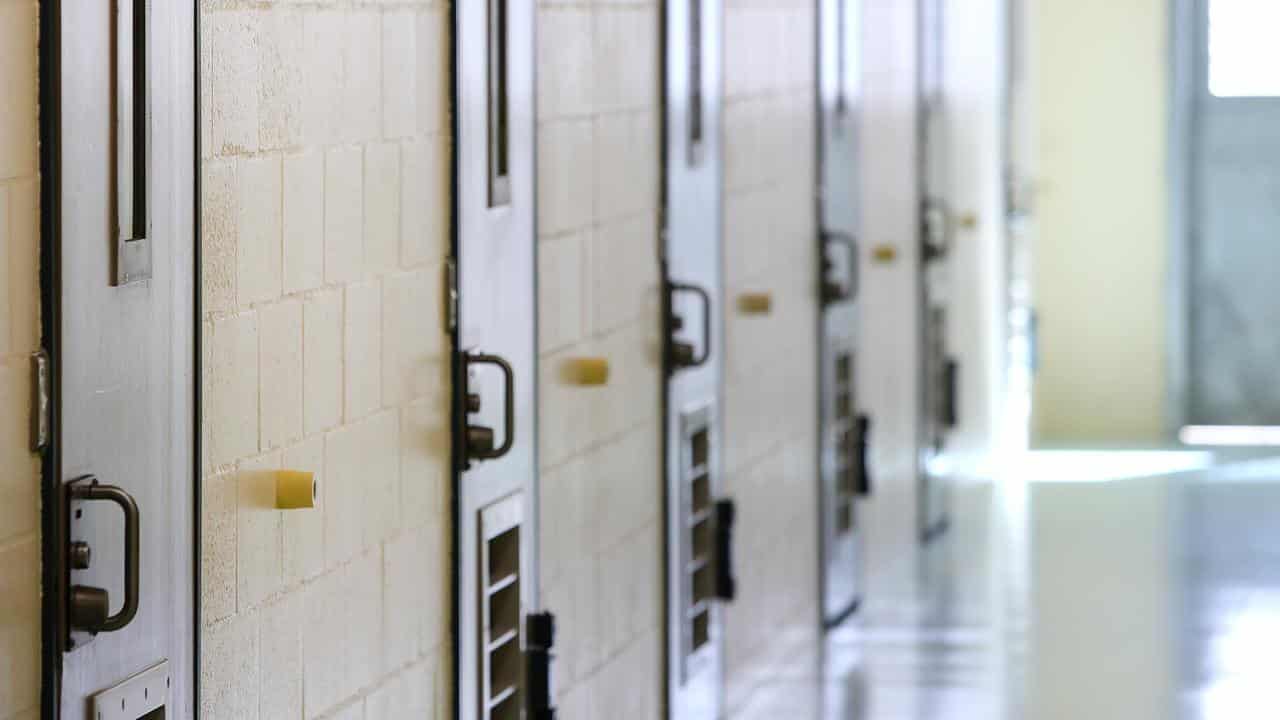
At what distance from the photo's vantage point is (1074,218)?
9453 millimetres

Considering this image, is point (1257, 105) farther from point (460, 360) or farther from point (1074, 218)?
point (460, 360)

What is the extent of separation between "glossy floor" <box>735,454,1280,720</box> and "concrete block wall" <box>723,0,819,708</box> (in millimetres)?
199

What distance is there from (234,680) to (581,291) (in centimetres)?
142

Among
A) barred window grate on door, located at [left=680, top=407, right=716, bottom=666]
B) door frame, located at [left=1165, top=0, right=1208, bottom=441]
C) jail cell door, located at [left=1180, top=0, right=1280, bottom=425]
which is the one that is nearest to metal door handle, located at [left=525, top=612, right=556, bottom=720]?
barred window grate on door, located at [left=680, top=407, right=716, bottom=666]

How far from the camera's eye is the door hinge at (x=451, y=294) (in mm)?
2771

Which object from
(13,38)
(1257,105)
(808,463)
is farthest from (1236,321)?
(13,38)

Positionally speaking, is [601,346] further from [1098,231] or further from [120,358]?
[1098,231]

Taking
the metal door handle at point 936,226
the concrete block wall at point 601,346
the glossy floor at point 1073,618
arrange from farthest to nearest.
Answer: the metal door handle at point 936,226
the glossy floor at point 1073,618
the concrete block wall at point 601,346

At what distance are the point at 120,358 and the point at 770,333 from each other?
3.19 metres

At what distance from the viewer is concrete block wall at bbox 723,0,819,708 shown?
4.53 meters

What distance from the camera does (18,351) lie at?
1662 mm

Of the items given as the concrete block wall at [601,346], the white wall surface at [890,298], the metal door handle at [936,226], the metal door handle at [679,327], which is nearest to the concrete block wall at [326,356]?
the concrete block wall at [601,346]

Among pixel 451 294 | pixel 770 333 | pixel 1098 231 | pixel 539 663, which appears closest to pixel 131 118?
pixel 451 294

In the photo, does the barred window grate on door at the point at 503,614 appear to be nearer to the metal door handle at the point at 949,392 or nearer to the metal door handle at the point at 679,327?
the metal door handle at the point at 679,327
